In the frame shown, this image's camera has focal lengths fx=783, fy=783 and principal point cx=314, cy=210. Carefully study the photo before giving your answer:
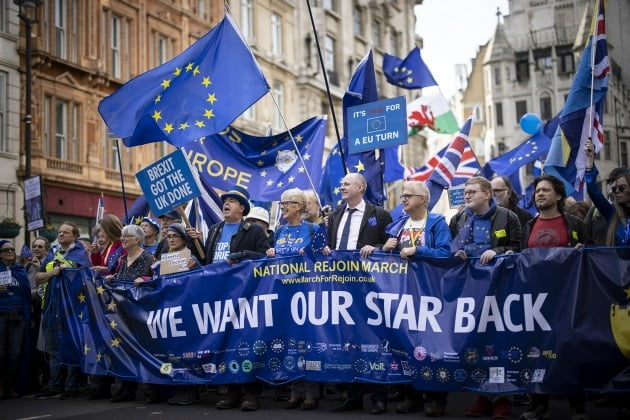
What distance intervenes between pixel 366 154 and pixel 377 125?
0.60m

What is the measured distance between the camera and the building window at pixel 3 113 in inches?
864

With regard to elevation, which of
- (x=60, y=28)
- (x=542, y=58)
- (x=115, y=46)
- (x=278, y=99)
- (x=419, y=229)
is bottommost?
(x=419, y=229)

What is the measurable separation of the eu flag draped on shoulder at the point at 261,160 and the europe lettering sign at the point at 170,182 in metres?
3.16

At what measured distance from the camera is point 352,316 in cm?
737

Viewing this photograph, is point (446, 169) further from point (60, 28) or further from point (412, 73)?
point (60, 28)

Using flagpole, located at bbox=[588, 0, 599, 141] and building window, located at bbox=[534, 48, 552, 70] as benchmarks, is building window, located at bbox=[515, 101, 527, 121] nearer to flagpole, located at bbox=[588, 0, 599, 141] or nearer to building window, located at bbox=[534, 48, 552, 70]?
building window, located at bbox=[534, 48, 552, 70]

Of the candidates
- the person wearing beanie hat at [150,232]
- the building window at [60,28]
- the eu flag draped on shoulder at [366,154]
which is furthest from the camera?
the building window at [60,28]

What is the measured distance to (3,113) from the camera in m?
22.0

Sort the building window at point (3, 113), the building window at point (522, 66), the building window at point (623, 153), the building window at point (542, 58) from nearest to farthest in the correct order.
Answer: the building window at point (3, 113)
the building window at point (623, 153)
the building window at point (542, 58)
the building window at point (522, 66)

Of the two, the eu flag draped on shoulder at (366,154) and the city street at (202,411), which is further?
the eu flag draped on shoulder at (366,154)

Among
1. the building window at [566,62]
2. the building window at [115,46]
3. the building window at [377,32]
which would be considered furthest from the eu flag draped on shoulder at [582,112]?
the building window at [566,62]

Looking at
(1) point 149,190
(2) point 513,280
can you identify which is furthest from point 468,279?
(1) point 149,190

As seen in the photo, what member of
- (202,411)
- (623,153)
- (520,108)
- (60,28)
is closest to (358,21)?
(60,28)

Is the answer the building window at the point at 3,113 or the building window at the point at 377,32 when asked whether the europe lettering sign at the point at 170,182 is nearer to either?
the building window at the point at 3,113
